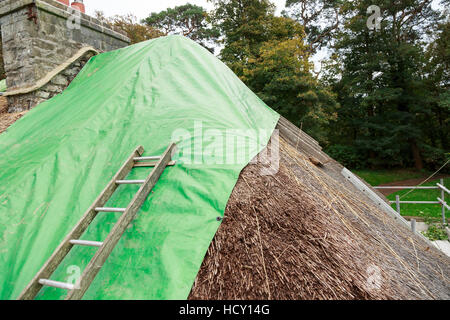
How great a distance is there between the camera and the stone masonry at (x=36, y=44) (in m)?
4.64

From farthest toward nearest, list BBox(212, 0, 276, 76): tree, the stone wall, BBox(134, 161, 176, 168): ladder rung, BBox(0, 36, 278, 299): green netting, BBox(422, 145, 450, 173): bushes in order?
BBox(422, 145, 450, 173): bushes, BBox(212, 0, 276, 76): tree, the stone wall, BBox(134, 161, 176, 168): ladder rung, BBox(0, 36, 278, 299): green netting

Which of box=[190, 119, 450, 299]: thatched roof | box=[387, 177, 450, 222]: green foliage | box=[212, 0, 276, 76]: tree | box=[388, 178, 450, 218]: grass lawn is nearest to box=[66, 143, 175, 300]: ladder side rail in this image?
box=[190, 119, 450, 299]: thatched roof

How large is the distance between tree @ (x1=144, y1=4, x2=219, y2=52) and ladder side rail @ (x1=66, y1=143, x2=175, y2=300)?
718 inches

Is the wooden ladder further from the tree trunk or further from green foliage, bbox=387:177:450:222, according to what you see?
the tree trunk

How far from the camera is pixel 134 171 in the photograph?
240 cm

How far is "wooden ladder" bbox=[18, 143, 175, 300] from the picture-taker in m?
1.61

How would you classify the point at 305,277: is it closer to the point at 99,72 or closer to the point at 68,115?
the point at 68,115

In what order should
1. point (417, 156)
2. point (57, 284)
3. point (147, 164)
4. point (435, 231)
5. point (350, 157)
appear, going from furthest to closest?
point (350, 157), point (417, 156), point (435, 231), point (147, 164), point (57, 284)

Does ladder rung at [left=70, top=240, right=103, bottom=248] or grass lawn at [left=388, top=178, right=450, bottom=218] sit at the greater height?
ladder rung at [left=70, top=240, right=103, bottom=248]

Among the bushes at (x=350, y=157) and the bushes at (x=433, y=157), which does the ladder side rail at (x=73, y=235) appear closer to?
the bushes at (x=350, y=157)

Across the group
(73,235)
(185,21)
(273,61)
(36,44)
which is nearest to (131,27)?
(185,21)

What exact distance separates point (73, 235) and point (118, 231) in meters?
0.35

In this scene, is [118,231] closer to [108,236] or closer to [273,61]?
[108,236]

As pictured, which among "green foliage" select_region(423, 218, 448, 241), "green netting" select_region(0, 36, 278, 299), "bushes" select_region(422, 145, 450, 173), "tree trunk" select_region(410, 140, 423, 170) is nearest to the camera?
"green netting" select_region(0, 36, 278, 299)
